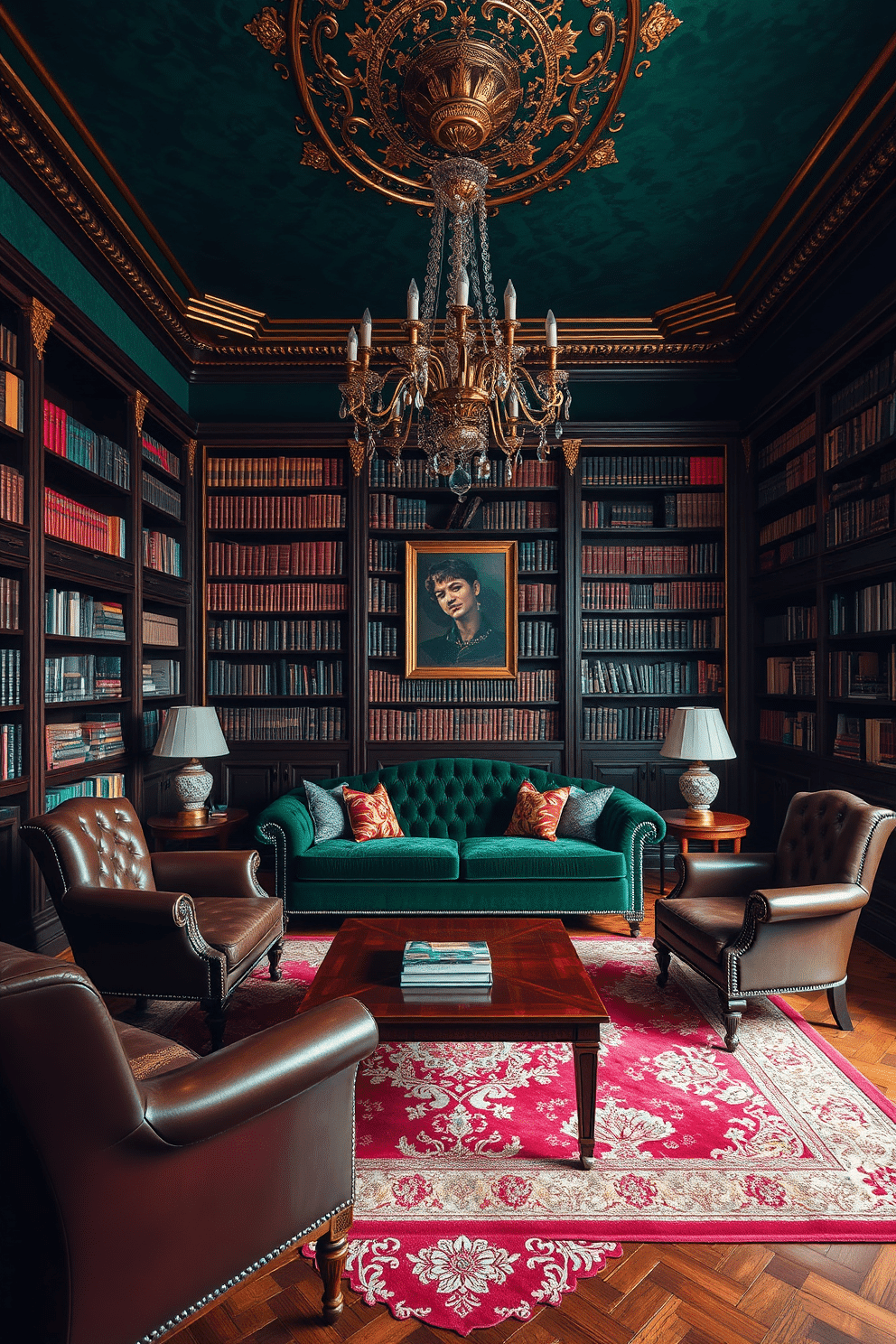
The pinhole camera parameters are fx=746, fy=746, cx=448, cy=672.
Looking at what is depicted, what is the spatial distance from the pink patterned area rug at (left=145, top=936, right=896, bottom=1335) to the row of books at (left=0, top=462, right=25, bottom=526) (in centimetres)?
221

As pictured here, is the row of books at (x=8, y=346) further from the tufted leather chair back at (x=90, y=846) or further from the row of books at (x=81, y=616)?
the tufted leather chair back at (x=90, y=846)

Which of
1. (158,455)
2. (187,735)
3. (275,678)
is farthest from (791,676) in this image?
(158,455)

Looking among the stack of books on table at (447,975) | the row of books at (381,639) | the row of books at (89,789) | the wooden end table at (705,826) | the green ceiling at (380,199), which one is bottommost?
the stack of books on table at (447,975)

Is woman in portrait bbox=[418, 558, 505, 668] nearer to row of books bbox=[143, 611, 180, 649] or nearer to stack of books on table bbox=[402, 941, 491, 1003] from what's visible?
row of books bbox=[143, 611, 180, 649]

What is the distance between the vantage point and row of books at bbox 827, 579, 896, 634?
3.63 metres

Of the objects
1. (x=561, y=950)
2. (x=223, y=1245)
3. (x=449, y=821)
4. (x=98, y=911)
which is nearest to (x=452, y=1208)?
(x=223, y=1245)

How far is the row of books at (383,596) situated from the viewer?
17.3 feet

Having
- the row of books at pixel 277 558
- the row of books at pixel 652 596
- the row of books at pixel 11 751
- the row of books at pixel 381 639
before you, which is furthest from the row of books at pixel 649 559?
the row of books at pixel 11 751

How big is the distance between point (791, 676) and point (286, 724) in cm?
337

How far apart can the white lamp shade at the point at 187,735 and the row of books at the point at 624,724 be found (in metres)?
2.50

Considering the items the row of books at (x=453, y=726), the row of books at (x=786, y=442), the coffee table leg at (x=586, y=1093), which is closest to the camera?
the coffee table leg at (x=586, y=1093)

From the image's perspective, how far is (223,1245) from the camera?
139cm

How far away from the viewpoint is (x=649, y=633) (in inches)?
208

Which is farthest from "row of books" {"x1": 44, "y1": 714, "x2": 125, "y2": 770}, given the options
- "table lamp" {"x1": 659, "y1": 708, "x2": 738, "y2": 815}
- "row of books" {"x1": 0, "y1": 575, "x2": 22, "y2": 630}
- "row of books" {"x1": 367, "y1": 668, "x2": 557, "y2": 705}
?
"table lamp" {"x1": 659, "y1": 708, "x2": 738, "y2": 815}
